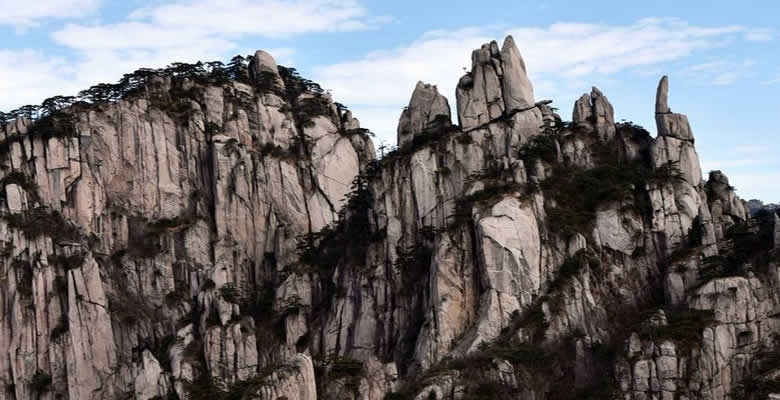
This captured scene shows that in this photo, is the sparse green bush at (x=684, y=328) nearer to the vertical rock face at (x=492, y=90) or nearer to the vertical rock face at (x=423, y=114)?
the vertical rock face at (x=492, y=90)

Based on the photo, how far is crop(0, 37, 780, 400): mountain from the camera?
116062mm

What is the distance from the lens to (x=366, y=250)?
13062cm

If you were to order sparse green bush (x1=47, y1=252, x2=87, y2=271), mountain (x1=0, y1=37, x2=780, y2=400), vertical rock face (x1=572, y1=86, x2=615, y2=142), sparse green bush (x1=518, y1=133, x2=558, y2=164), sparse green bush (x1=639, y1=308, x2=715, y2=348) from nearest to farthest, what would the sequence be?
sparse green bush (x1=639, y1=308, x2=715, y2=348) → mountain (x1=0, y1=37, x2=780, y2=400) → sparse green bush (x1=518, y1=133, x2=558, y2=164) → vertical rock face (x1=572, y1=86, x2=615, y2=142) → sparse green bush (x1=47, y1=252, x2=87, y2=271)

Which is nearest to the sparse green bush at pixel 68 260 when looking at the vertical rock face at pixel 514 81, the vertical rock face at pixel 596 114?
the vertical rock face at pixel 514 81

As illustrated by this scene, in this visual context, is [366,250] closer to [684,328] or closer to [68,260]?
[68,260]

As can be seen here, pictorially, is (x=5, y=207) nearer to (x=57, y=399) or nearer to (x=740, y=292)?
(x=57, y=399)

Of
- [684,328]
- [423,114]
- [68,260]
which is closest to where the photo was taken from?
[684,328]

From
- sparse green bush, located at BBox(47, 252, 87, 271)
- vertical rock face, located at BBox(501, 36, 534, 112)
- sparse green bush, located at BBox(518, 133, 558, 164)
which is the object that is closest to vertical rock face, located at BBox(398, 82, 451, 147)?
vertical rock face, located at BBox(501, 36, 534, 112)

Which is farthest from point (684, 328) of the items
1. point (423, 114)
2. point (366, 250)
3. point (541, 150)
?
point (423, 114)

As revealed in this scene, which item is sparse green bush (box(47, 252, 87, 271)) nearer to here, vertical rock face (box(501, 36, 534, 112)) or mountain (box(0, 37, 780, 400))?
mountain (box(0, 37, 780, 400))

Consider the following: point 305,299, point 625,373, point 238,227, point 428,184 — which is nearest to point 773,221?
point 625,373

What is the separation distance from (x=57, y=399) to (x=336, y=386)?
1089 inches

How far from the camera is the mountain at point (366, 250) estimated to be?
116062mm

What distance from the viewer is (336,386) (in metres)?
114
